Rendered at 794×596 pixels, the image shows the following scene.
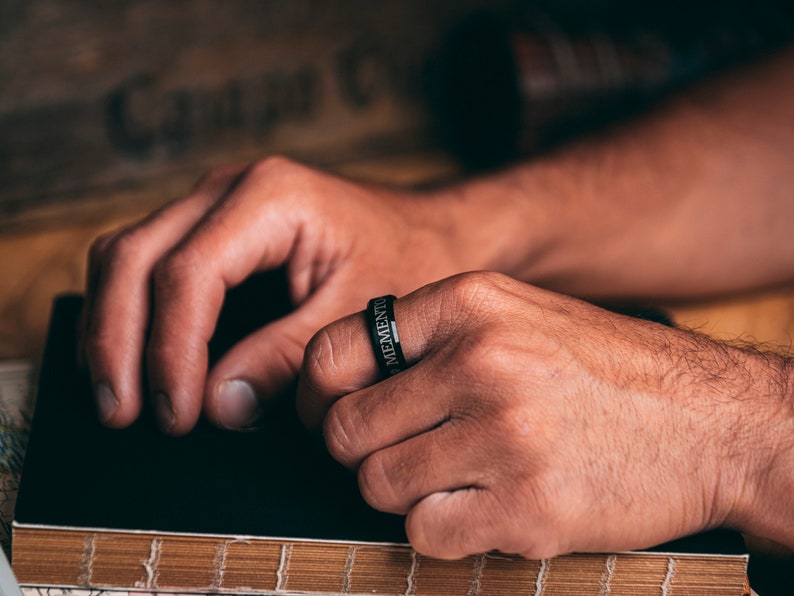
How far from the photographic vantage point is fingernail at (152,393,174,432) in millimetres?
770

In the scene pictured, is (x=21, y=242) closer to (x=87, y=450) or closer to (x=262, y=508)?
(x=87, y=450)

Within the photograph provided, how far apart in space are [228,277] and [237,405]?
140mm

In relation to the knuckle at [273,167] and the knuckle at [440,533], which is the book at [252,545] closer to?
the knuckle at [440,533]

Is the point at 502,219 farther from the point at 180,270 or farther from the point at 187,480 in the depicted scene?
the point at 187,480

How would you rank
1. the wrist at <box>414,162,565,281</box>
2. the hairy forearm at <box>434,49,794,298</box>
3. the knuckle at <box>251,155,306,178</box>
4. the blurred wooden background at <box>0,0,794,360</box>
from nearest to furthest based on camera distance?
the knuckle at <box>251,155,306,178</box>, the wrist at <box>414,162,565,281</box>, the hairy forearm at <box>434,49,794,298</box>, the blurred wooden background at <box>0,0,794,360</box>

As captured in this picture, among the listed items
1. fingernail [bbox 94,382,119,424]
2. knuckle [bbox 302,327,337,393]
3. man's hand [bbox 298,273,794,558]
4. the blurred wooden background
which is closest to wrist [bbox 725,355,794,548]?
man's hand [bbox 298,273,794,558]

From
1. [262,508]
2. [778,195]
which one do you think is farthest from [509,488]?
[778,195]

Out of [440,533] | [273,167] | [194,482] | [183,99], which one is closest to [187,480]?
[194,482]

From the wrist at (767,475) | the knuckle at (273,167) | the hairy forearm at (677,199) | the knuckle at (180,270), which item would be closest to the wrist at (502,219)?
the hairy forearm at (677,199)

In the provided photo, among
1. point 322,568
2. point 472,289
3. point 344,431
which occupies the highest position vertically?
point 472,289

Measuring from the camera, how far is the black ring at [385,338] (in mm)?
671

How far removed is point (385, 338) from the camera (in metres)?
0.67

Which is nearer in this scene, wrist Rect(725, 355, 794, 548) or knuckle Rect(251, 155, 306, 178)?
wrist Rect(725, 355, 794, 548)

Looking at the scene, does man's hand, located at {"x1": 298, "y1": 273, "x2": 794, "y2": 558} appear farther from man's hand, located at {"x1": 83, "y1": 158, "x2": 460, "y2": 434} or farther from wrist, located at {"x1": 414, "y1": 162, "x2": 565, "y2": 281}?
wrist, located at {"x1": 414, "y1": 162, "x2": 565, "y2": 281}
